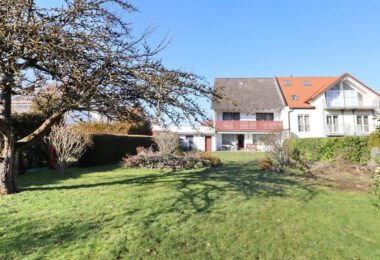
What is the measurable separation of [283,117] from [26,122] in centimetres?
2897

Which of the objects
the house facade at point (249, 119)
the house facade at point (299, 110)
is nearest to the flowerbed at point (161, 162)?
the house facade at point (299, 110)

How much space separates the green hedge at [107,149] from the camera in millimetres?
14469

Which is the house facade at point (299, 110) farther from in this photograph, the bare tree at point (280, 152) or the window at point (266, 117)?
the bare tree at point (280, 152)

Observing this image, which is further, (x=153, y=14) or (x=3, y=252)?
(x=153, y=14)

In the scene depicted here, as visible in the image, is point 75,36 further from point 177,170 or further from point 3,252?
point 177,170

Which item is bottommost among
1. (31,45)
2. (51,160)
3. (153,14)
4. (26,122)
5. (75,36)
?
(51,160)

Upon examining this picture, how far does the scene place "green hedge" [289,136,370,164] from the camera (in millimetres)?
14930

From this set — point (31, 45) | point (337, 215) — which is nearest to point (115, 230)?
point (31, 45)

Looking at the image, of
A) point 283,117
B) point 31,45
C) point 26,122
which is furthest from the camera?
point 283,117

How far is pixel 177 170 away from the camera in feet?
40.9

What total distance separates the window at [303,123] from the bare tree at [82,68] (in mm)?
28801

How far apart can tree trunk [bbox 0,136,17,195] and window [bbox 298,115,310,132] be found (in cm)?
3119

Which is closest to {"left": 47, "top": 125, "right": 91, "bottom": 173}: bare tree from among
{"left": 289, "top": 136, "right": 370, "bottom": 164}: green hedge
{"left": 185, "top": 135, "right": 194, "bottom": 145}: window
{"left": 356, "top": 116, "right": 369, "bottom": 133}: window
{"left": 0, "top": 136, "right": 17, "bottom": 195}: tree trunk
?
{"left": 0, "top": 136, "right": 17, "bottom": 195}: tree trunk

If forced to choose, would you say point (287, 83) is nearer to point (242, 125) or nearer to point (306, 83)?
point (306, 83)
